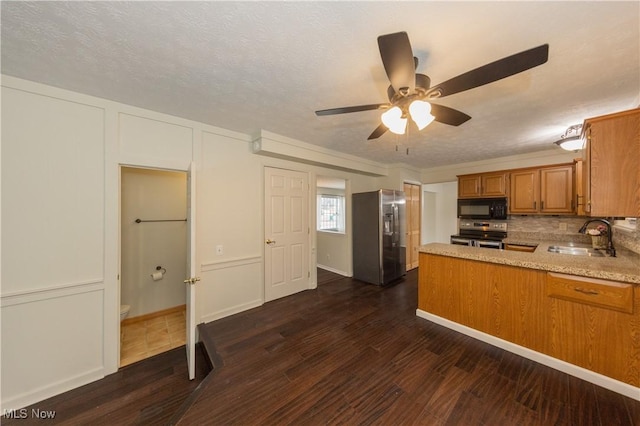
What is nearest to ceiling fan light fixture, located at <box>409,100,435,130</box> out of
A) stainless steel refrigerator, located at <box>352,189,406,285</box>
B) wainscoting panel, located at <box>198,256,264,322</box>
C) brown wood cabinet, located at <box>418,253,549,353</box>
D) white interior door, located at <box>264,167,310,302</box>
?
brown wood cabinet, located at <box>418,253,549,353</box>

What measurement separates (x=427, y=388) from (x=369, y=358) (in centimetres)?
51

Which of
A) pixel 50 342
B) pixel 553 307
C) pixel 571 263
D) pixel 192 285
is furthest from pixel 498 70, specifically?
pixel 50 342

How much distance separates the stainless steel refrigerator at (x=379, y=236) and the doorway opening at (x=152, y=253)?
2994 mm

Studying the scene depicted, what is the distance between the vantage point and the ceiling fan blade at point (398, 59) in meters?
1.04

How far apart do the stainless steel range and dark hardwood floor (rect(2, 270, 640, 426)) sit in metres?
2.37

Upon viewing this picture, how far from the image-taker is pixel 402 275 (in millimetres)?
4547

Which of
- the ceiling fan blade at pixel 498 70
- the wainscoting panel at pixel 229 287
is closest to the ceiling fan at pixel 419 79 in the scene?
the ceiling fan blade at pixel 498 70

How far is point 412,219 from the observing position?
16.7 feet

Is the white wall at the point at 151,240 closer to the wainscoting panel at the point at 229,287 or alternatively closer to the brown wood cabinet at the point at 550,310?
the wainscoting panel at the point at 229,287

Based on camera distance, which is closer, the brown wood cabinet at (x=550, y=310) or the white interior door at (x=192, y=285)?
the brown wood cabinet at (x=550, y=310)

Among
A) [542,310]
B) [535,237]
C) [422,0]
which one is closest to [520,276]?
[542,310]

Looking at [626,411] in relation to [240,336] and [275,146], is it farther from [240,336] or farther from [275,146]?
[275,146]

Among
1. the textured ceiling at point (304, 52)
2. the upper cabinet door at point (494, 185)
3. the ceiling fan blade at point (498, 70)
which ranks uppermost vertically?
the textured ceiling at point (304, 52)

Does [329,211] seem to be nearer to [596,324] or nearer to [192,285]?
[192,285]
